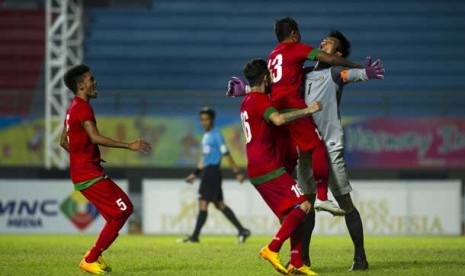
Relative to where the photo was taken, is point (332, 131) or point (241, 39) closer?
point (332, 131)

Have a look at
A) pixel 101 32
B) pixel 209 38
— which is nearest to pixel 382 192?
pixel 209 38

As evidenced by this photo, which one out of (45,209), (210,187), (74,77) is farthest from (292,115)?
(45,209)

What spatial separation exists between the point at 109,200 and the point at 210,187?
695 cm

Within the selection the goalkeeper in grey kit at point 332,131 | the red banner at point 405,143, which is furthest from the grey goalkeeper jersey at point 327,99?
the red banner at point 405,143

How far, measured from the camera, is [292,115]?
916 centimetres

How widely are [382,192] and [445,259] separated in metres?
8.47

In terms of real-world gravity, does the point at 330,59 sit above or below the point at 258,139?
above

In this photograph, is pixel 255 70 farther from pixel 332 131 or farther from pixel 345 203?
pixel 345 203

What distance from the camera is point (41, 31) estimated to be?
26.5 metres

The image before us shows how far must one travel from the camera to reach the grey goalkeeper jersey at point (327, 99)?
396 inches

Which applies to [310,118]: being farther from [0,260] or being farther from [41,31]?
[41,31]

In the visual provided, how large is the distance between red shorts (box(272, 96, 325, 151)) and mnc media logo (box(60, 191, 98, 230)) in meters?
10.9

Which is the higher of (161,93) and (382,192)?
(161,93)

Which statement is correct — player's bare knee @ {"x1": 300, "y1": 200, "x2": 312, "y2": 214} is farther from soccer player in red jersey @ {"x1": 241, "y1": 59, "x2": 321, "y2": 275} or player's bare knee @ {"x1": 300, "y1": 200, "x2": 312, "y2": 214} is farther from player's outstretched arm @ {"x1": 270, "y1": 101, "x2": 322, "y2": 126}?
player's outstretched arm @ {"x1": 270, "y1": 101, "x2": 322, "y2": 126}
